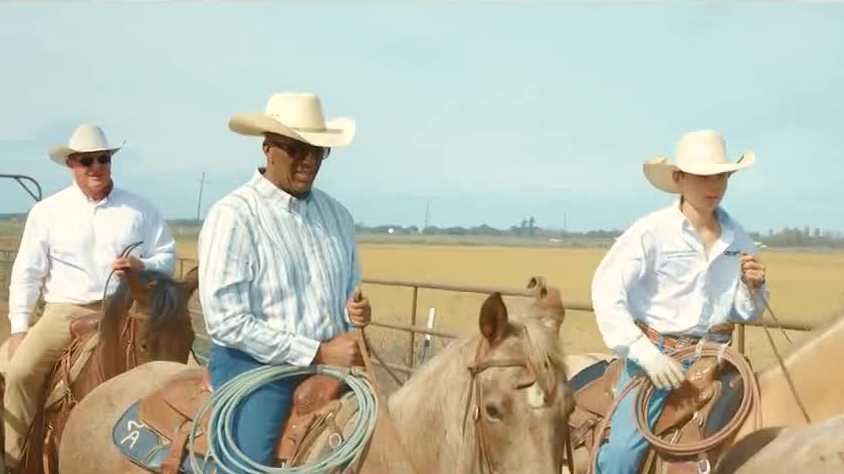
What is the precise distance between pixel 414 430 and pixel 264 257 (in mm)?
835

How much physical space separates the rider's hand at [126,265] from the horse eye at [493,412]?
361 centimetres

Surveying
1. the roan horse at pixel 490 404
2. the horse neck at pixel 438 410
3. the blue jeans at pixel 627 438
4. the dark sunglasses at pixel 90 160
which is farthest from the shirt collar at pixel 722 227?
the dark sunglasses at pixel 90 160

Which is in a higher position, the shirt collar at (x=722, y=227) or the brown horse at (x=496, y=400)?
the shirt collar at (x=722, y=227)

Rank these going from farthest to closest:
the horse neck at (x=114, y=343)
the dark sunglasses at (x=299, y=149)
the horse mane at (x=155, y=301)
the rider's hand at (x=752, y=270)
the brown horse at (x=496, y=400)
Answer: the horse mane at (x=155, y=301), the horse neck at (x=114, y=343), the rider's hand at (x=752, y=270), the dark sunglasses at (x=299, y=149), the brown horse at (x=496, y=400)

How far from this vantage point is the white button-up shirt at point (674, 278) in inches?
157

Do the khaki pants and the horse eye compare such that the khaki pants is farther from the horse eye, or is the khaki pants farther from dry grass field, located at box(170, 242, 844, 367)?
the horse eye

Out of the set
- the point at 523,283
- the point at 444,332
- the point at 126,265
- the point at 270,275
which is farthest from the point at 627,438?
the point at 523,283

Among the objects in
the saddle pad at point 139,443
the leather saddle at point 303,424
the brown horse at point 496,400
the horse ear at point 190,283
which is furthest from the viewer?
the horse ear at point 190,283

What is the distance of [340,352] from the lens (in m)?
3.63

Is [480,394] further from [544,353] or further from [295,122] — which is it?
[295,122]

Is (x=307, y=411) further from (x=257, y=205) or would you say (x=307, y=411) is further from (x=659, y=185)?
(x=659, y=185)

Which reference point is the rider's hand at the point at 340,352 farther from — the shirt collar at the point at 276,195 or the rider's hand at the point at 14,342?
the rider's hand at the point at 14,342

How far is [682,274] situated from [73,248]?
157 inches

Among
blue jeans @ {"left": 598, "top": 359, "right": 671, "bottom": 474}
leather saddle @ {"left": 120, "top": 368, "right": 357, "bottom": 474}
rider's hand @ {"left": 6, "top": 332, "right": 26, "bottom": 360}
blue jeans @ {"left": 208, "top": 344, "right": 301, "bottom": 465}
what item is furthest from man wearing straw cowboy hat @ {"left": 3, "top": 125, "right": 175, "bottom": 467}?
blue jeans @ {"left": 598, "top": 359, "right": 671, "bottom": 474}
